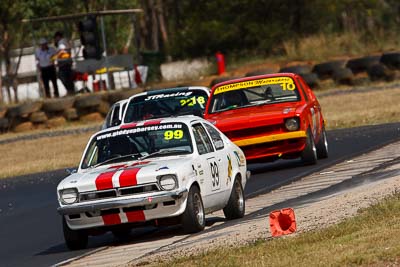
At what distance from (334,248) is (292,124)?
907 cm

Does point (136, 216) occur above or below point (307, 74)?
above

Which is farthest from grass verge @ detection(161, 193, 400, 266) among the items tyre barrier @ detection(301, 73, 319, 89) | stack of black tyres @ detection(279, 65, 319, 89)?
tyre barrier @ detection(301, 73, 319, 89)

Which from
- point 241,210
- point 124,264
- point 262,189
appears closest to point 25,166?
A: point 262,189

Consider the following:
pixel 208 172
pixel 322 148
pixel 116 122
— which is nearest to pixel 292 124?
pixel 322 148

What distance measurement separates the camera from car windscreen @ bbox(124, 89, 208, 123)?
19891mm

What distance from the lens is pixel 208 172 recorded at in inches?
518

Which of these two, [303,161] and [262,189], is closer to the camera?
[262,189]

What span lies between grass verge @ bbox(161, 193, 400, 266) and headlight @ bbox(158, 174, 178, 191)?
1.92 meters

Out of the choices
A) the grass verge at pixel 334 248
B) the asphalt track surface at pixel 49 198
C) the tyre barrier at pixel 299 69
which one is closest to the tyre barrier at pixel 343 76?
the tyre barrier at pixel 299 69

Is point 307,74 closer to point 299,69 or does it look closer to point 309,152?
point 299,69

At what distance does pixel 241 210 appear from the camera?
13.9m

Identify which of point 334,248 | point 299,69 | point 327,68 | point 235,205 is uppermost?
point 334,248

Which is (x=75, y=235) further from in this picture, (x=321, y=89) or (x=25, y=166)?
(x=321, y=89)

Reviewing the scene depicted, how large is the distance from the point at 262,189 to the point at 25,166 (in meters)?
10.7
